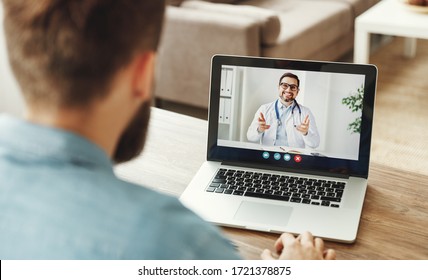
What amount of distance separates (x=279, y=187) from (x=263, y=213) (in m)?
0.09

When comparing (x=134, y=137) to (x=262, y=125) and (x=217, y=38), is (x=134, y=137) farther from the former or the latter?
(x=217, y=38)

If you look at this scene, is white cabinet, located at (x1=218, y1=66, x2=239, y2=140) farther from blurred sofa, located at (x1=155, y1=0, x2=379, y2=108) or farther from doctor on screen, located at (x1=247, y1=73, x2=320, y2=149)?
blurred sofa, located at (x1=155, y1=0, x2=379, y2=108)

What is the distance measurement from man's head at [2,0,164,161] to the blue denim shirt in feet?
0.14

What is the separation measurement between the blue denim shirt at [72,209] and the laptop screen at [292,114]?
2.03ft

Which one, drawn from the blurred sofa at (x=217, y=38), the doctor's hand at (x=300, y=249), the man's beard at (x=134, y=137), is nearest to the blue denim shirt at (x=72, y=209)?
the man's beard at (x=134, y=137)

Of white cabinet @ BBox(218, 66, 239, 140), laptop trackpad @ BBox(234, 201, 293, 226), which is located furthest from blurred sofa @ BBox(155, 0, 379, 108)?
laptop trackpad @ BBox(234, 201, 293, 226)

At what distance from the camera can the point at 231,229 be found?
1.17 meters

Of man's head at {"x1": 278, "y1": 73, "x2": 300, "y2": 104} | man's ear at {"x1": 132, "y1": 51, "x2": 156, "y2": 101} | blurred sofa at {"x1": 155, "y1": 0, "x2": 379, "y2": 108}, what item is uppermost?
man's ear at {"x1": 132, "y1": 51, "x2": 156, "y2": 101}

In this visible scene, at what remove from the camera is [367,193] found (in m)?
1.27

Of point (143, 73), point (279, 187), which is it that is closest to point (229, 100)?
point (279, 187)

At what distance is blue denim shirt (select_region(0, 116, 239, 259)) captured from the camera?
0.69 m

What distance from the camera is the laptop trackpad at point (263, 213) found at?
1.18m

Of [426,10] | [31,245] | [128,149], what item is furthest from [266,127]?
[426,10]

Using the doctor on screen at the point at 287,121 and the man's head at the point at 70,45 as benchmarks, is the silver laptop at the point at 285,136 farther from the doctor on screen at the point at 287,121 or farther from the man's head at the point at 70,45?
the man's head at the point at 70,45
